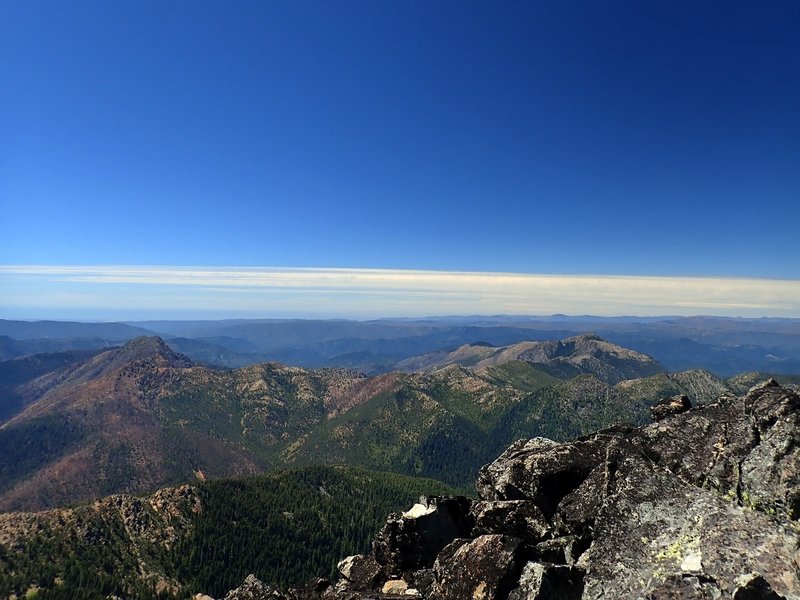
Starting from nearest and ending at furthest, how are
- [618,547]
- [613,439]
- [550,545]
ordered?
[618,547], [550,545], [613,439]

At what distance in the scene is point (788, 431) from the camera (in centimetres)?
2133

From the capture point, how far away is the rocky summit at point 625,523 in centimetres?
1745

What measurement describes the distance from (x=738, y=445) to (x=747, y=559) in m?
8.75

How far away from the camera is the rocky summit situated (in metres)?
17.5

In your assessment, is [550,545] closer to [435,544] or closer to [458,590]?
[458,590]

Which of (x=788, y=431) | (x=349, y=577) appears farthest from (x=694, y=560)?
(x=349, y=577)

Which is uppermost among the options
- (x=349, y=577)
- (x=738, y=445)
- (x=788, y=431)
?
(x=788, y=431)

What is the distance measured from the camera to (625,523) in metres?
20.9

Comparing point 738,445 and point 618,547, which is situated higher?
point 738,445

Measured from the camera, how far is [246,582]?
31.5 meters

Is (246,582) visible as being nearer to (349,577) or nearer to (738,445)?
(349,577)

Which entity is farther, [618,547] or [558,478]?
[558,478]

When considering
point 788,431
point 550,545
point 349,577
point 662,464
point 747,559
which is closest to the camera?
point 747,559

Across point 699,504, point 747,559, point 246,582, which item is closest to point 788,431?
point 699,504
